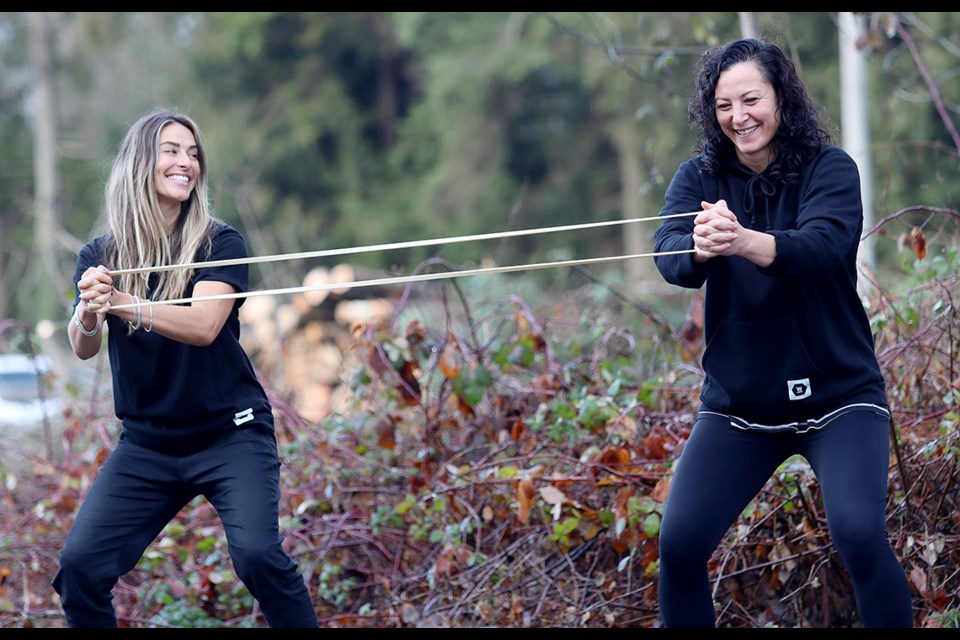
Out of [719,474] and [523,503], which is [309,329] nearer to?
[523,503]

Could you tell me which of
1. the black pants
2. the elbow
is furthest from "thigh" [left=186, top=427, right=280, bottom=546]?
the elbow

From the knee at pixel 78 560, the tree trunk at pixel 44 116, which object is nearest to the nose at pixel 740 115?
the knee at pixel 78 560

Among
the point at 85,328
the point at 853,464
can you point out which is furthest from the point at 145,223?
the point at 853,464

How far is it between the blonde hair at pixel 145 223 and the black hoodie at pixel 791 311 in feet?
5.38

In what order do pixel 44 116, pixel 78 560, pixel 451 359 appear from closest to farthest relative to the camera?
pixel 78 560, pixel 451 359, pixel 44 116

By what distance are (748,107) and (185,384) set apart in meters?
2.04

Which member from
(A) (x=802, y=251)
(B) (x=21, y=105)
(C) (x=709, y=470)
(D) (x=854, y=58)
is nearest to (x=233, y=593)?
(C) (x=709, y=470)

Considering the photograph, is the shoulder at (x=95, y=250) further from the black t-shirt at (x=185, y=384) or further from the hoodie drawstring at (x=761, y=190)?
the hoodie drawstring at (x=761, y=190)

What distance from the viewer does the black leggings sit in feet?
9.73

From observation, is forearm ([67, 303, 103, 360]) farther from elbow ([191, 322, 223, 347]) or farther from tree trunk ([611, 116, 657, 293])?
tree trunk ([611, 116, 657, 293])

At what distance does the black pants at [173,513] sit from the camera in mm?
3486

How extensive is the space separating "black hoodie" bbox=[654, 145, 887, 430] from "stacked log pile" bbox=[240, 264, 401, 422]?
468cm

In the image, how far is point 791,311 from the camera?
3205mm
